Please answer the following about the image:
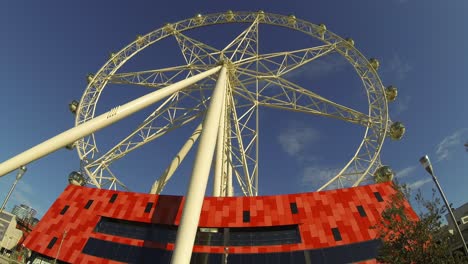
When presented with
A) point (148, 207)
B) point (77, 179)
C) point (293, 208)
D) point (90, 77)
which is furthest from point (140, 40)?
point (293, 208)

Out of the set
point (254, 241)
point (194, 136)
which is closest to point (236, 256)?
point (254, 241)

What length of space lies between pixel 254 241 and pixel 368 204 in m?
11.9

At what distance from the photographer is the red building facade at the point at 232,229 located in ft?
90.8

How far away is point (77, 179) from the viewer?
38.6 meters

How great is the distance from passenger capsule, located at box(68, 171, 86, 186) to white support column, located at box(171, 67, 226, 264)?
23.5 meters

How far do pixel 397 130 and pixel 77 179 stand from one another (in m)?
38.9

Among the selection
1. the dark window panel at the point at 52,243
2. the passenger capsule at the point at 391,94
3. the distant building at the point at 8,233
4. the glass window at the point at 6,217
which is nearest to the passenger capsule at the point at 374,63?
the passenger capsule at the point at 391,94

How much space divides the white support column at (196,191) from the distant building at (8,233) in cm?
6600

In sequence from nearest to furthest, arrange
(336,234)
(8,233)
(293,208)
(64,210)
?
(336,234) < (293,208) < (64,210) < (8,233)

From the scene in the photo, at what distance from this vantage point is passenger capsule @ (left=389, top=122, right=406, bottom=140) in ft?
108

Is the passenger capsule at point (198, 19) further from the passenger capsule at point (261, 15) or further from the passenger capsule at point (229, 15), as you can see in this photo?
the passenger capsule at point (261, 15)

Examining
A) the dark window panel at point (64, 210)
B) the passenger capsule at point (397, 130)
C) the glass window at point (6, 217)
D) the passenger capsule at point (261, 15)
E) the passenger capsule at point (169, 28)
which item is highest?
the passenger capsule at point (261, 15)

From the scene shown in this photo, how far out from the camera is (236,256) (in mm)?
28156

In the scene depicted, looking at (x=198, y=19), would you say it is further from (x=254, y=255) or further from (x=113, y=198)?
(x=254, y=255)
